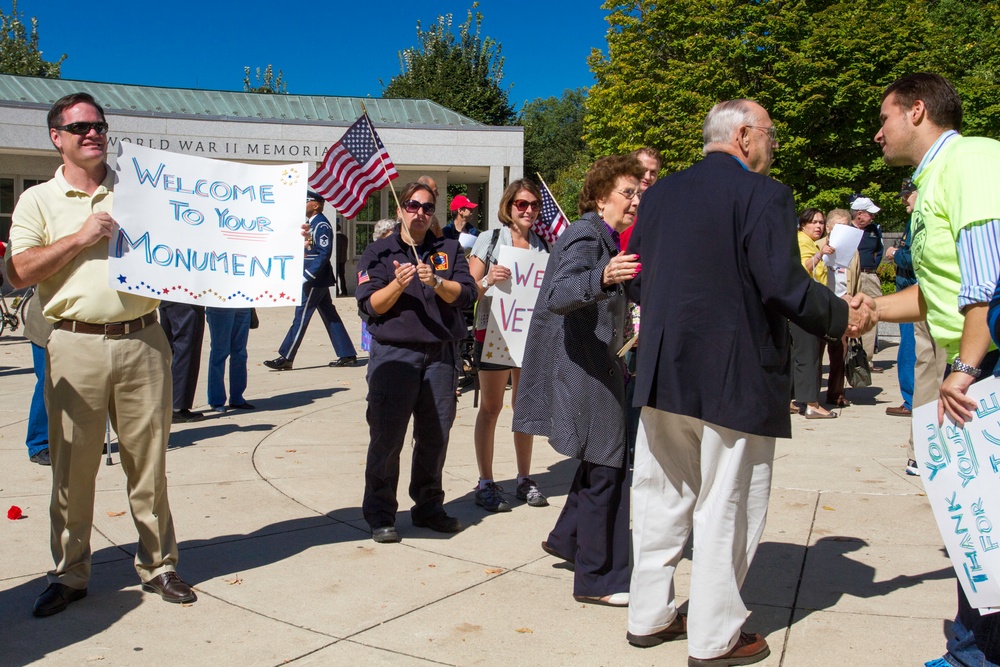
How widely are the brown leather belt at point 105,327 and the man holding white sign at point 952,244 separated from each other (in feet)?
10.5

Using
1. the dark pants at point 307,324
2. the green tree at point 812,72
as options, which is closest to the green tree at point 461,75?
the green tree at point 812,72

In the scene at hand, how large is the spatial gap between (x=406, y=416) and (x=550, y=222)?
2724 millimetres

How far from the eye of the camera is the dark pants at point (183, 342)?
8.66 meters

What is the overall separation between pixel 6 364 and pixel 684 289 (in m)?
11.8

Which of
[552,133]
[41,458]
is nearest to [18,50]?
[552,133]

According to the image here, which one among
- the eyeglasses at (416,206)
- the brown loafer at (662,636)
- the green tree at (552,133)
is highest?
the green tree at (552,133)

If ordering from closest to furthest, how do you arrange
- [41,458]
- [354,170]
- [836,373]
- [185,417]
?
1. [354,170]
2. [41,458]
3. [185,417]
4. [836,373]

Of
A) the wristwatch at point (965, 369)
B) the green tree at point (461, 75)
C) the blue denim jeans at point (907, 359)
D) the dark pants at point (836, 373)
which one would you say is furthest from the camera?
the green tree at point (461, 75)

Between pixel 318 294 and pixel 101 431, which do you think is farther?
pixel 318 294

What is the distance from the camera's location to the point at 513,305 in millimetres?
6102

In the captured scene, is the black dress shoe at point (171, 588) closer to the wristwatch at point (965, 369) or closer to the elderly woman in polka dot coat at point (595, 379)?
the elderly woman in polka dot coat at point (595, 379)

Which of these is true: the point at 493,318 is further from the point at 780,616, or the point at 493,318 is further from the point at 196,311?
the point at 196,311

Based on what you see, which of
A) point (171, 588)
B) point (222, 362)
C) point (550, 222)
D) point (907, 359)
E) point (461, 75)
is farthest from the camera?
point (461, 75)

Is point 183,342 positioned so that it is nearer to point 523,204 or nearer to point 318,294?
point 318,294
